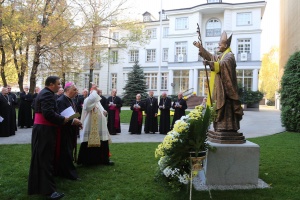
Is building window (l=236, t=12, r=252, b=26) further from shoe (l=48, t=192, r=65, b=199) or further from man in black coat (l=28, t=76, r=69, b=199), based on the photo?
shoe (l=48, t=192, r=65, b=199)

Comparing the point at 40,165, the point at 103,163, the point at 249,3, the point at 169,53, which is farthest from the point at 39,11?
the point at 249,3

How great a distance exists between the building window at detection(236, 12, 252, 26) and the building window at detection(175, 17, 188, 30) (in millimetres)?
6532

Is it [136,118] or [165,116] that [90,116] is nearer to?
[136,118]

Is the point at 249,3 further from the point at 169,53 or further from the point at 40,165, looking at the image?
the point at 40,165

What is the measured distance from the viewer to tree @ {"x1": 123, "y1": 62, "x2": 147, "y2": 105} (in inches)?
1318

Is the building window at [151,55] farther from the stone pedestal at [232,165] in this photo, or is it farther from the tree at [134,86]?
the stone pedestal at [232,165]

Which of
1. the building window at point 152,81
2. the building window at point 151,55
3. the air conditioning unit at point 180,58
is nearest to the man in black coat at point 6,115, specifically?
the air conditioning unit at point 180,58

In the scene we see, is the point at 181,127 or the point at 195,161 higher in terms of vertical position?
the point at 181,127

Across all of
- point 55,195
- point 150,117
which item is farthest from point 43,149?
point 150,117

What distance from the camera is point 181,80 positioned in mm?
36688

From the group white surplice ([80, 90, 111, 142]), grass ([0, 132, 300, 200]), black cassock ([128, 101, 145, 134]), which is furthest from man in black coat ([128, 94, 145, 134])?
white surplice ([80, 90, 111, 142])

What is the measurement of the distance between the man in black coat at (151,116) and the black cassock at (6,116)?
19.9 ft

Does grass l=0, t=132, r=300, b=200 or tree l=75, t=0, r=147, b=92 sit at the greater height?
tree l=75, t=0, r=147, b=92

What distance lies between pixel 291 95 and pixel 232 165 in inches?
423
